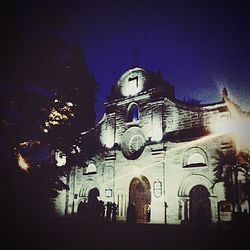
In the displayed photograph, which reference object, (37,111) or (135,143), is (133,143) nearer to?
(135,143)

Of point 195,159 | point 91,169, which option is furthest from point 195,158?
point 91,169

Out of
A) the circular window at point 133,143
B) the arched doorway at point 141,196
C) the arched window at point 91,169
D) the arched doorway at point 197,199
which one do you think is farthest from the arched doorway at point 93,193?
the arched doorway at point 197,199

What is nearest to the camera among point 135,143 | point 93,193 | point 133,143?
point 135,143

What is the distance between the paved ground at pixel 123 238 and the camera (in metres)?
8.70

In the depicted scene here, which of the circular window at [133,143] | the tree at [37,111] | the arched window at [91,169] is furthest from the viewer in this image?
the arched window at [91,169]

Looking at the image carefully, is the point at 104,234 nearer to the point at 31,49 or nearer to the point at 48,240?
the point at 48,240

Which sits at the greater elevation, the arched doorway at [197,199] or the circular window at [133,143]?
the circular window at [133,143]

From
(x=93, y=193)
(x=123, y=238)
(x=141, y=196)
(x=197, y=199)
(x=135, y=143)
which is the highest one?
(x=135, y=143)

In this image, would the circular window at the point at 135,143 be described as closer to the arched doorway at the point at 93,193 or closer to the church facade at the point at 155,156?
the church facade at the point at 155,156

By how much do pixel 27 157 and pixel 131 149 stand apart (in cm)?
793

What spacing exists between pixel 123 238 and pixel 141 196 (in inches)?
460

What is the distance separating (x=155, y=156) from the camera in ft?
66.8

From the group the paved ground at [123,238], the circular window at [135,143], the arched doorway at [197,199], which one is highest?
the circular window at [135,143]

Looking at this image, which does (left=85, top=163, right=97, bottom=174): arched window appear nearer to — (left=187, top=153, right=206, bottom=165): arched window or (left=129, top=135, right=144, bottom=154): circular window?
(left=129, top=135, right=144, bottom=154): circular window
